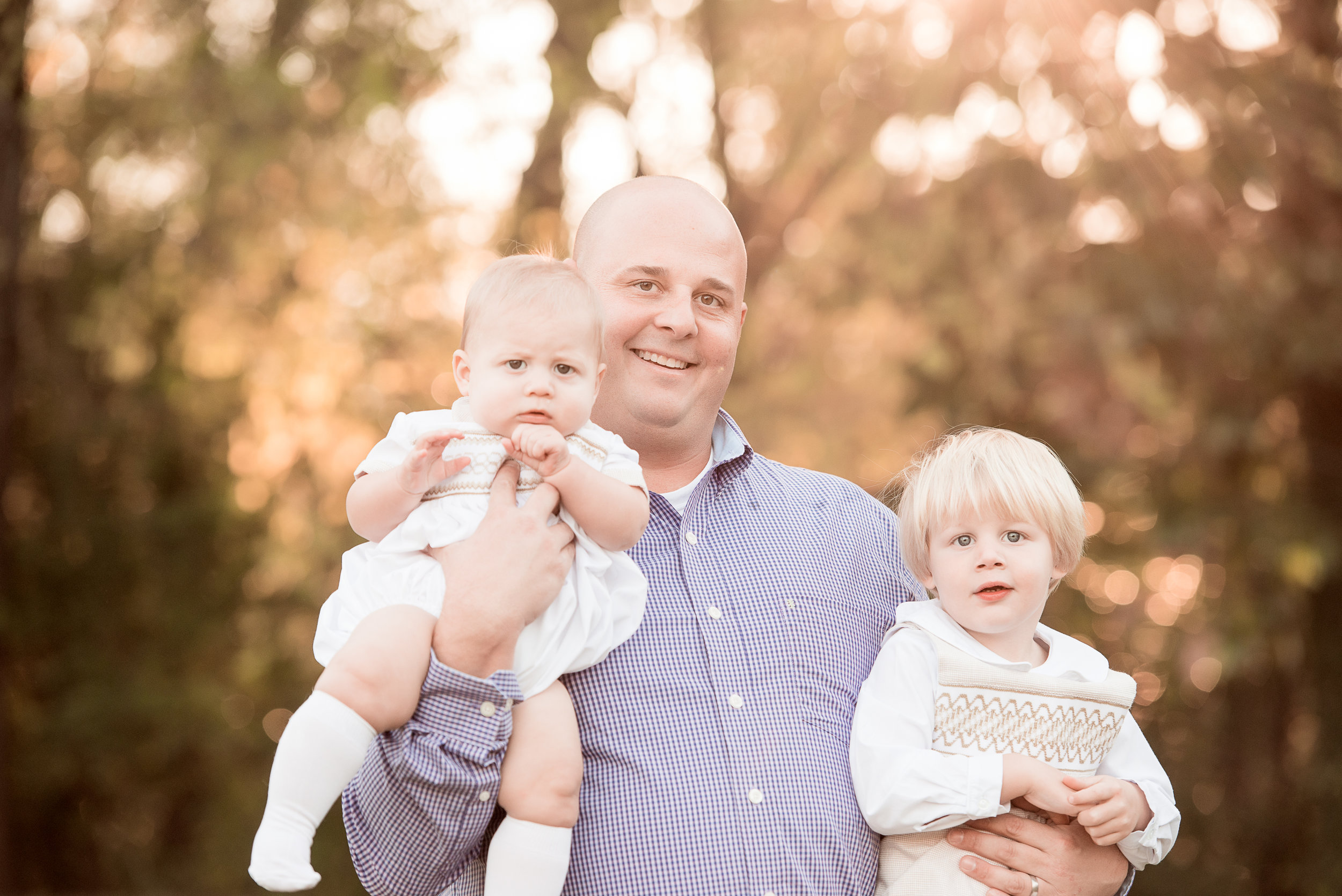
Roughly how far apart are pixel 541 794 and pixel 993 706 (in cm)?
85

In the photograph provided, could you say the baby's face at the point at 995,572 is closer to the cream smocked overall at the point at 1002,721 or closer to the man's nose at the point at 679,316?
the cream smocked overall at the point at 1002,721

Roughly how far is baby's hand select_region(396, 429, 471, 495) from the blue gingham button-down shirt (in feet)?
1.07

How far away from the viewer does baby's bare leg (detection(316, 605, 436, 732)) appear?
1.89 metres

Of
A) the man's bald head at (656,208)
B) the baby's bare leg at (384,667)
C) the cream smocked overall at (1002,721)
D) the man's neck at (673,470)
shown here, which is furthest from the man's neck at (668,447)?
the baby's bare leg at (384,667)

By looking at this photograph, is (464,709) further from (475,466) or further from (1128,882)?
(1128,882)

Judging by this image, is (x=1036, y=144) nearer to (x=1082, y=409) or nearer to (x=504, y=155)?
(x=1082, y=409)

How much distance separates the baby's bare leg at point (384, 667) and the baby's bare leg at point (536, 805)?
0.62 ft

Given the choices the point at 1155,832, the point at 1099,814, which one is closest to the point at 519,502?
the point at 1099,814

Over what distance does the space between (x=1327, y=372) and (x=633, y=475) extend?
4777mm

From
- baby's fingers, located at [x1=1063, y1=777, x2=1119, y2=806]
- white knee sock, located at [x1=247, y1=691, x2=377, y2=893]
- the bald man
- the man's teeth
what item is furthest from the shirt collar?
white knee sock, located at [x1=247, y1=691, x2=377, y2=893]

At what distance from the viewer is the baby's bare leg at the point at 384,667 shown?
74.5 inches

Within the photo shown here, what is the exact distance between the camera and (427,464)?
205cm

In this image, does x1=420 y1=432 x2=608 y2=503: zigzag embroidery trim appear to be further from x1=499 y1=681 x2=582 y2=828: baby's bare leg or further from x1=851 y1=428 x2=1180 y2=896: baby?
x1=851 y1=428 x2=1180 y2=896: baby

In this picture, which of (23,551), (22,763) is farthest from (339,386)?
(22,763)
